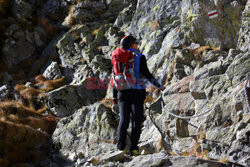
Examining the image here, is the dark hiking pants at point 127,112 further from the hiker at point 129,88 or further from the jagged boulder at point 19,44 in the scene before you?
the jagged boulder at point 19,44

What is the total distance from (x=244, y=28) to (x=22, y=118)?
11023 millimetres

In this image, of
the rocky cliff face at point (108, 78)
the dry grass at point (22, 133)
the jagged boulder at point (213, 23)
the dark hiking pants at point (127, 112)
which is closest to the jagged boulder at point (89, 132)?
the rocky cliff face at point (108, 78)

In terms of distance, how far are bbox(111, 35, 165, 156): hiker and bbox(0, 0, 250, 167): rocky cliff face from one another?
0.49 meters

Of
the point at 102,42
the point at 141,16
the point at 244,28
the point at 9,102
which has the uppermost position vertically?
the point at 141,16

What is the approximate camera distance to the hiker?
5.90m

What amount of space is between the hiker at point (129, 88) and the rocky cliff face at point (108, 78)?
0.49m

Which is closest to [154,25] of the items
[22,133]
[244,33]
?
[244,33]

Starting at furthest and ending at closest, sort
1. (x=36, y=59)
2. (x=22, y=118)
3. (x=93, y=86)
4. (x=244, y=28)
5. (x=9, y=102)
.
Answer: (x=36, y=59) → (x=93, y=86) → (x=9, y=102) → (x=22, y=118) → (x=244, y=28)

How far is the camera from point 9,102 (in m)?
14.2

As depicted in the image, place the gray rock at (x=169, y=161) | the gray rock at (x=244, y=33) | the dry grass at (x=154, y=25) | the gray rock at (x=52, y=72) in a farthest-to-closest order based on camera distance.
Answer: the gray rock at (x=52, y=72)
the dry grass at (x=154, y=25)
the gray rock at (x=244, y=33)
the gray rock at (x=169, y=161)

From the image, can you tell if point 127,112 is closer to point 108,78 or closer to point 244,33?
point 244,33

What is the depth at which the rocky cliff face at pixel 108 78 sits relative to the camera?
261 inches

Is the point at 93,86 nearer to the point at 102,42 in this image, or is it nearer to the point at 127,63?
the point at 102,42

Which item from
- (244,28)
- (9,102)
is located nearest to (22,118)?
(9,102)
